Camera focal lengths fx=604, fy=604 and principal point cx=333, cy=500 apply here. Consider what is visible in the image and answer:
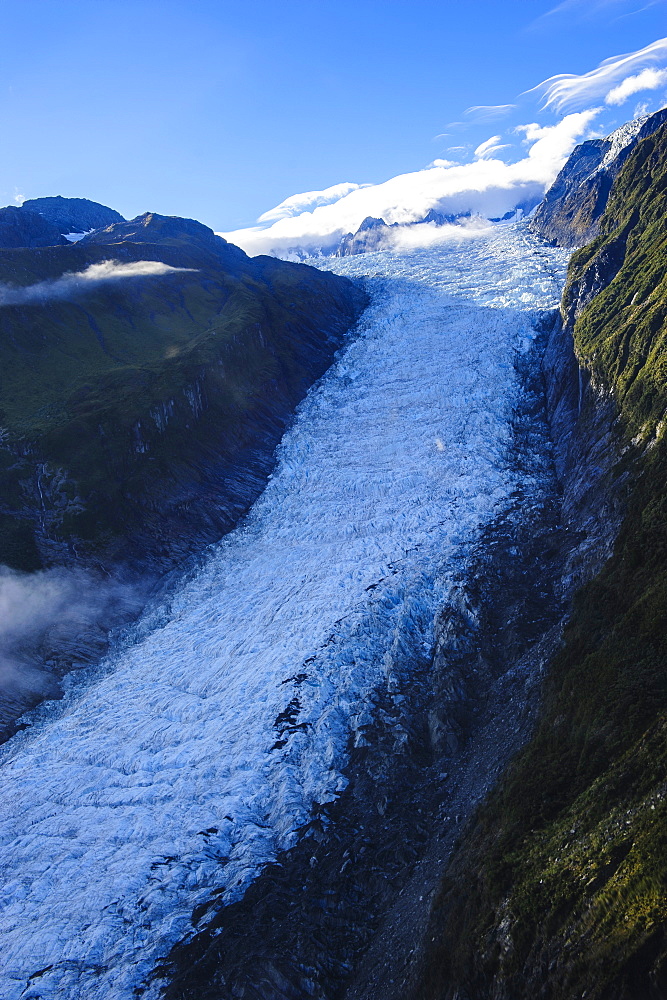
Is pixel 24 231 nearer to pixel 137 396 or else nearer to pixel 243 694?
pixel 137 396

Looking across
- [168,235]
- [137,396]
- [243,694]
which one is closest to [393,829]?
[243,694]

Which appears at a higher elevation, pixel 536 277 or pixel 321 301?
pixel 321 301

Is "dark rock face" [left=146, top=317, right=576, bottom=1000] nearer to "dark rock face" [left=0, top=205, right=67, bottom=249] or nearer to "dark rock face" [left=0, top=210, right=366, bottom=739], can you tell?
"dark rock face" [left=0, top=210, right=366, bottom=739]

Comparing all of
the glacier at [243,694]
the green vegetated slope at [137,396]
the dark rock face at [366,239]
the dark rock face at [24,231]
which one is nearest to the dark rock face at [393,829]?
the glacier at [243,694]

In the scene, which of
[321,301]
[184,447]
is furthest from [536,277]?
[184,447]

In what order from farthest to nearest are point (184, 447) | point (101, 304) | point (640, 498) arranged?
point (101, 304)
point (184, 447)
point (640, 498)

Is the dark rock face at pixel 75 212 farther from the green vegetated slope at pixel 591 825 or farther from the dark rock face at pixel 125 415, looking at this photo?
the green vegetated slope at pixel 591 825

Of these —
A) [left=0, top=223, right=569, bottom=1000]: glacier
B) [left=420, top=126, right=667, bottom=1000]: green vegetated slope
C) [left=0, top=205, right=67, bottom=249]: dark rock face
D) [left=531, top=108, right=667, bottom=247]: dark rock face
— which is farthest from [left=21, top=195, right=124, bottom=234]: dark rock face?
[left=420, top=126, right=667, bottom=1000]: green vegetated slope

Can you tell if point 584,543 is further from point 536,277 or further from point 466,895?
point 536,277
